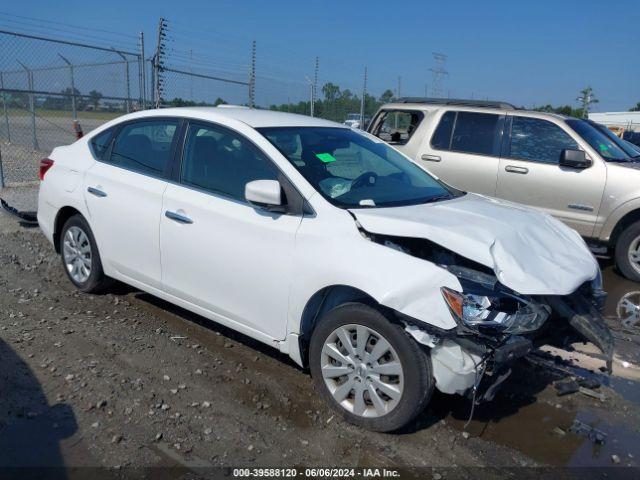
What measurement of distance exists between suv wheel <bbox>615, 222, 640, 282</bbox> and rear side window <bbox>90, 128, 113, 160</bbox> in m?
5.77

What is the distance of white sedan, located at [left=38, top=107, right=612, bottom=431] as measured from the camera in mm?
3031

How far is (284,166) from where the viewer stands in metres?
3.66

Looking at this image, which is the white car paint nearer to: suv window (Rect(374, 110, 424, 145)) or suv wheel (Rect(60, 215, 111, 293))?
suv wheel (Rect(60, 215, 111, 293))

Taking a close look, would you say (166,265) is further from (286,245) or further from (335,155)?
(335,155)

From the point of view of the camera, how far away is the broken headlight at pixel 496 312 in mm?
2934

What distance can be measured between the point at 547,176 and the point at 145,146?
4.86 meters

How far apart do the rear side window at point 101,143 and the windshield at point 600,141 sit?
18.0ft

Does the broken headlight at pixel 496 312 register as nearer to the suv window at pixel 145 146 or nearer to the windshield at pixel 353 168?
the windshield at pixel 353 168

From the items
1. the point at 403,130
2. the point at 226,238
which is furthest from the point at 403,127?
the point at 226,238

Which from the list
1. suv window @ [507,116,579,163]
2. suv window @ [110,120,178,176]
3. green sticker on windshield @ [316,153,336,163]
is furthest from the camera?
suv window @ [507,116,579,163]

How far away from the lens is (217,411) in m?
3.40

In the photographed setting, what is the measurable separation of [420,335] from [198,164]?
82.7 inches

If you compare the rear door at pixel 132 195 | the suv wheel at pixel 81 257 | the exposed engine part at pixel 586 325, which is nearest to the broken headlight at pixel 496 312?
the exposed engine part at pixel 586 325

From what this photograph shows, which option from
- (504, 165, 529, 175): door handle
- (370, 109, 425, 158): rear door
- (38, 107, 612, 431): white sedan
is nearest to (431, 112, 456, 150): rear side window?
(370, 109, 425, 158): rear door
